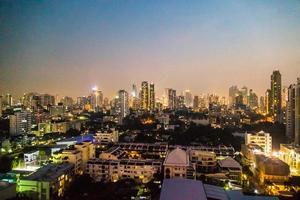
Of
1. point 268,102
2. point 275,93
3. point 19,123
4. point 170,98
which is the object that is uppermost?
point 275,93

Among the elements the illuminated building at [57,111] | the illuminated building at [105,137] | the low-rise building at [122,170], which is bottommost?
the low-rise building at [122,170]

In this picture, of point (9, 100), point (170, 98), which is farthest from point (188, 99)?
point (9, 100)

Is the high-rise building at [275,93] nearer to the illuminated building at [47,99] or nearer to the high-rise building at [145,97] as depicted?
the high-rise building at [145,97]

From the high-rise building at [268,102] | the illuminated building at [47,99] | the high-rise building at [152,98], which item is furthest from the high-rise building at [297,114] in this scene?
the illuminated building at [47,99]

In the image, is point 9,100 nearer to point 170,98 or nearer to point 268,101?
point 268,101

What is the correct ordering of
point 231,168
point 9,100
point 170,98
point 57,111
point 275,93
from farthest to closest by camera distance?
point 170,98 → point 57,111 → point 275,93 → point 9,100 → point 231,168

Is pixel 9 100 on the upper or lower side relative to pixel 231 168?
upper

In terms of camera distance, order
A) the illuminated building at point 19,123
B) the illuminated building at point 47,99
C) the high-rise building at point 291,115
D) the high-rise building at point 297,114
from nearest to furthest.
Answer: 1. the high-rise building at point 297,114
2. the high-rise building at point 291,115
3. the illuminated building at point 19,123
4. the illuminated building at point 47,99

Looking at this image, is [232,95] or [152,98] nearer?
[152,98]
